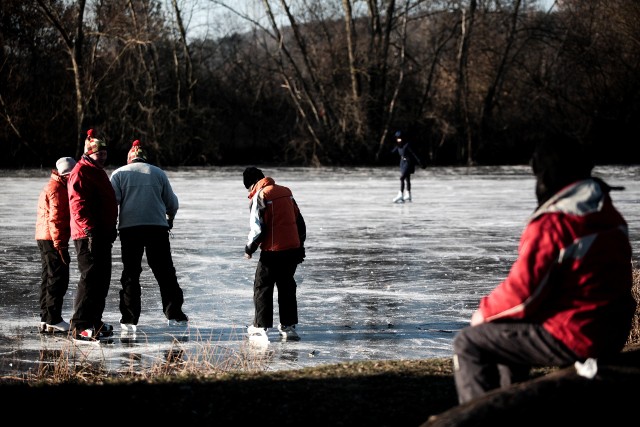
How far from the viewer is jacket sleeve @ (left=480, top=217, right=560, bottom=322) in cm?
372

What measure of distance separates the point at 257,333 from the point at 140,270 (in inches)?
47.0

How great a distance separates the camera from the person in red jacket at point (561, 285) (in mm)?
3742

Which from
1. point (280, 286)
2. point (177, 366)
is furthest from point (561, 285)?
point (280, 286)

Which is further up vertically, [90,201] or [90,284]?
[90,201]

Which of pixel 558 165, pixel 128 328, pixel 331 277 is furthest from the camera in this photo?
pixel 331 277

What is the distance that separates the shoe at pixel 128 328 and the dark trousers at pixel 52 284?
1.76ft

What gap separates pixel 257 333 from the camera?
8.03m

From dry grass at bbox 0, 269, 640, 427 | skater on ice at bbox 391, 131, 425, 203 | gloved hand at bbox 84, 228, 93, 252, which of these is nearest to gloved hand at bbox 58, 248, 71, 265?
gloved hand at bbox 84, 228, 93, 252

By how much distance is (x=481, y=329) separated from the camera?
3.96 m

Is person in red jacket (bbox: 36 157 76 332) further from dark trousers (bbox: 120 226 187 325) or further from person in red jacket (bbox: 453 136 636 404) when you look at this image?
person in red jacket (bbox: 453 136 636 404)

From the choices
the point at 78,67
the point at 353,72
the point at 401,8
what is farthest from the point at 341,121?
the point at 78,67

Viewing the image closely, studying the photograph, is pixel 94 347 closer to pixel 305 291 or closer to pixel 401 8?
pixel 305 291

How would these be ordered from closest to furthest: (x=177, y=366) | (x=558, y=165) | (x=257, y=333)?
(x=558, y=165) < (x=177, y=366) < (x=257, y=333)

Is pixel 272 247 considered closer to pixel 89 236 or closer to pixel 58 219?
pixel 89 236
